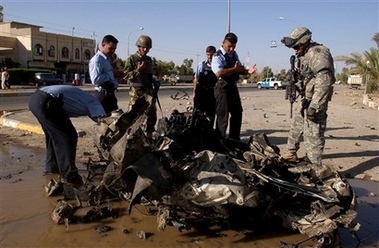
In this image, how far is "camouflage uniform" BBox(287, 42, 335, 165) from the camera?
489cm

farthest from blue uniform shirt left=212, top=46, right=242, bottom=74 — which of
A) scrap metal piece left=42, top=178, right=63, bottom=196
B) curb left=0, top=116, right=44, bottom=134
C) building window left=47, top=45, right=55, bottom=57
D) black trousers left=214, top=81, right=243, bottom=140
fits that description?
building window left=47, top=45, right=55, bottom=57

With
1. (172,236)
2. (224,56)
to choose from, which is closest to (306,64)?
(224,56)

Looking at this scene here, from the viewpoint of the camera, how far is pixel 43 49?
54562 mm

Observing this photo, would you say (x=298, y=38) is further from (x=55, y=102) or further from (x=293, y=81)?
(x=55, y=102)

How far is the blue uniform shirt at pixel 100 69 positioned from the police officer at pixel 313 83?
238 centimetres

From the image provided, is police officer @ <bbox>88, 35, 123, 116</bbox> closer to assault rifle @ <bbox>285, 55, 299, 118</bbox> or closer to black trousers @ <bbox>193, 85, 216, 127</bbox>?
black trousers @ <bbox>193, 85, 216, 127</bbox>

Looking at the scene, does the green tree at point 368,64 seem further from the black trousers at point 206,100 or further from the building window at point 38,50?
the building window at point 38,50

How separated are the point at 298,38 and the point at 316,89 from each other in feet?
2.25

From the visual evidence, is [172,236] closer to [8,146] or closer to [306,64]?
[306,64]

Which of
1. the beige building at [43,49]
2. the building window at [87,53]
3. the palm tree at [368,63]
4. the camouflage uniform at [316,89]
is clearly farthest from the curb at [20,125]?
the building window at [87,53]

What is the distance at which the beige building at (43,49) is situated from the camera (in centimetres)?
5247

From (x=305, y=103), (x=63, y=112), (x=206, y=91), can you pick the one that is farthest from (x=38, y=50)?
(x=305, y=103)

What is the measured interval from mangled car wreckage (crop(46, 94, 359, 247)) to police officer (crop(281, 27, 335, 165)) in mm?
1324

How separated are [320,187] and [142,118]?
163 cm
